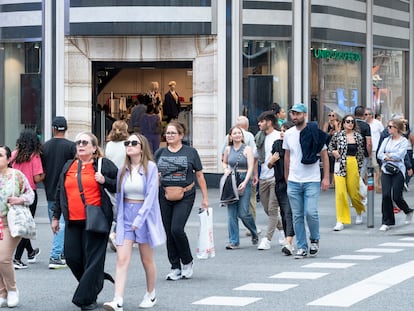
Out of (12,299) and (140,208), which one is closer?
(140,208)

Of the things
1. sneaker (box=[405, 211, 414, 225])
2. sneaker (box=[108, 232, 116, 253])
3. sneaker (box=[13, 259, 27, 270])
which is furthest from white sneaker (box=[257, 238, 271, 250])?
sneaker (box=[405, 211, 414, 225])

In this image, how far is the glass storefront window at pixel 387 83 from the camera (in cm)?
3073

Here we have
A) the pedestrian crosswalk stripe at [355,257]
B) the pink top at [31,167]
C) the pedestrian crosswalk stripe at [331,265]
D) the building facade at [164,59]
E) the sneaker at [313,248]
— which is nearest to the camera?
the pedestrian crosswalk stripe at [331,265]

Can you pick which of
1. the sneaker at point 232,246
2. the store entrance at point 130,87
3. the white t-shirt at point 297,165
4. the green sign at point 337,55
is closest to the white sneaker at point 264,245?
the sneaker at point 232,246

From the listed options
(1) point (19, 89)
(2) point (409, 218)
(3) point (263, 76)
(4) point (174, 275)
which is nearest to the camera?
(4) point (174, 275)

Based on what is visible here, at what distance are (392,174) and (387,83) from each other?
13.9 metres

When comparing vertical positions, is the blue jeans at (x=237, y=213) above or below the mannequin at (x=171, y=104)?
below

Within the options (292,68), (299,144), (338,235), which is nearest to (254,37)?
(292,68)

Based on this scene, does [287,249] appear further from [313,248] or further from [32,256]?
[32,256]

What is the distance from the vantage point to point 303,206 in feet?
48.5

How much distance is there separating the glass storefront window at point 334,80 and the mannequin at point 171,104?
10.6 ft

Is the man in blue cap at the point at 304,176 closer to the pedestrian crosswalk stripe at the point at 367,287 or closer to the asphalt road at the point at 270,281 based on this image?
the asphalt road at the point at 270,281

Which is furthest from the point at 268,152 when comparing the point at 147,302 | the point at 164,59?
the point at 164,59

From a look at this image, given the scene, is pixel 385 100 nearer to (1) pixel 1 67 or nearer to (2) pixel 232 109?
(2) pixel 232 109
